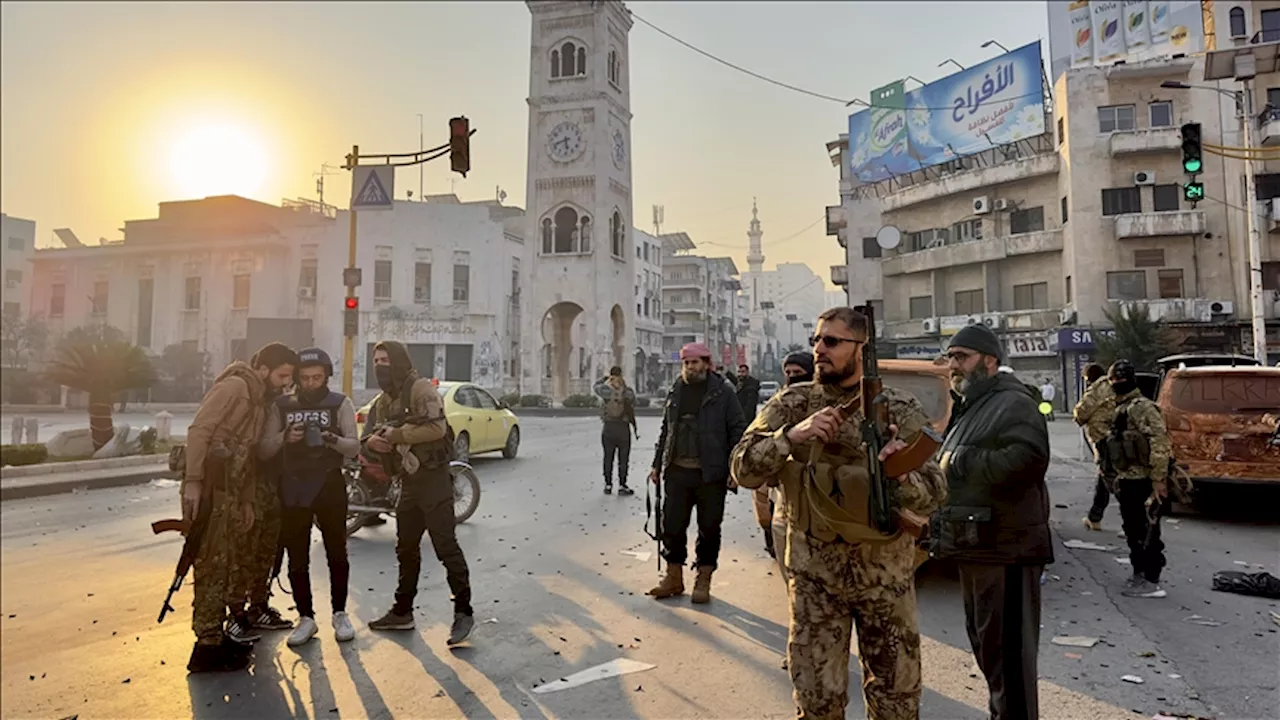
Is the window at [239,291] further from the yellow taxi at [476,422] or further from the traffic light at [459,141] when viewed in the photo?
the traffic light at [459,141]

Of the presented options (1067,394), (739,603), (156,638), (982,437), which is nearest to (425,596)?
(156,638)

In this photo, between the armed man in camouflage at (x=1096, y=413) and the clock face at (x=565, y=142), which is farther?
the clock face at (x=565, y=142)

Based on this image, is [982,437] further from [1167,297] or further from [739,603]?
[1167,297]

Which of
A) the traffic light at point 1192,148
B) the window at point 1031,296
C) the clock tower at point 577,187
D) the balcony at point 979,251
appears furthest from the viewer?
the clock tower at point 577,187

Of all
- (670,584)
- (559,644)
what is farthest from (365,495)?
(559,644)

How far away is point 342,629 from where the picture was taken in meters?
4.38

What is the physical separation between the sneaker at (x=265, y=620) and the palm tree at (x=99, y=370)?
922 cm

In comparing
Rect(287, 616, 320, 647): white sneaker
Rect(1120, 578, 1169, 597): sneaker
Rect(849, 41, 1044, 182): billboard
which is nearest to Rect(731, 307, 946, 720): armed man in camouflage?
Rect(287, 616, 320, 647): white sneaker

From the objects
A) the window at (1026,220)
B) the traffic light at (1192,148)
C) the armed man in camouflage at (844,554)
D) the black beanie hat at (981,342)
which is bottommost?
the armed man in camouflage at (844,554)

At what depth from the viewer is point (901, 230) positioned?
4162 centimetres

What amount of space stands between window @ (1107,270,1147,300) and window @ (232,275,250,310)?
42970 millimetres

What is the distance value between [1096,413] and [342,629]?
6.74 metres

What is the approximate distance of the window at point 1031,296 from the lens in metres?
35.1

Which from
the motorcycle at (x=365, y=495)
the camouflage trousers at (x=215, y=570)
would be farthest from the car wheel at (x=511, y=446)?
the camouflage trousers at (x=215, y=570)
